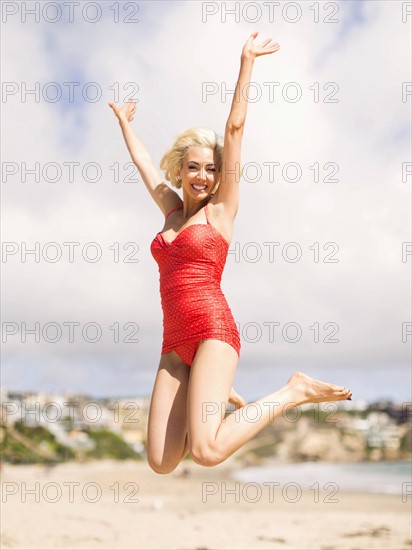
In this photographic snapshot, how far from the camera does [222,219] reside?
464 cm

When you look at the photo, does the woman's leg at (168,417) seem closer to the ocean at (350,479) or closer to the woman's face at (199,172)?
→ the woman's face at (199,172)

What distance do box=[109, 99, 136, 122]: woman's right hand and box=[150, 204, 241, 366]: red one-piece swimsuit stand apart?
1.34 meters

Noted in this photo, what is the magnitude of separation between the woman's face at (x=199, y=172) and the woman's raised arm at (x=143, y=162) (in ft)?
1.27

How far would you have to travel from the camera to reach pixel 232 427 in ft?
13.9

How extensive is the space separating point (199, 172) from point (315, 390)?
5.05ft

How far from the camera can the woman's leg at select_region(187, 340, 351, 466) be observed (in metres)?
4.13

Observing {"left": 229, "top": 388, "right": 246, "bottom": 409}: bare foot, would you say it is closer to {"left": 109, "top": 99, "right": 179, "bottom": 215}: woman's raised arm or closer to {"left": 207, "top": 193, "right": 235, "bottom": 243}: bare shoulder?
{"left": 207, "top": 193, "right": 235, "bottom": 243}: bare shoulder

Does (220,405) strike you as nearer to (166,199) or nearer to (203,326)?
(203,326)

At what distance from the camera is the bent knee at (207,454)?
4082 mm

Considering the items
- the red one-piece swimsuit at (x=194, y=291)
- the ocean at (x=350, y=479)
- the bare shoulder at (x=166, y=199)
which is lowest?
the ocean at (x=350, y=479)

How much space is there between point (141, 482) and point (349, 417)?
6325 cm

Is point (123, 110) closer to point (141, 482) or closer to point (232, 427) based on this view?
point (232, 427)

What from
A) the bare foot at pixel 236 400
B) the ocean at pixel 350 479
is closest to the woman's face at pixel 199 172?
the bare foot at pixel 236 400

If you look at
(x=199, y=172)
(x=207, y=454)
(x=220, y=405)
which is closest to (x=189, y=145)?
(x=199, y=172)
